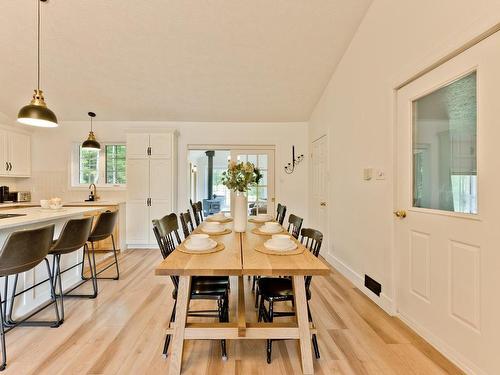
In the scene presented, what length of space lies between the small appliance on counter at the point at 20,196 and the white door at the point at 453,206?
5.95 metres

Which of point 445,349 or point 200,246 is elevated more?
point 200,246

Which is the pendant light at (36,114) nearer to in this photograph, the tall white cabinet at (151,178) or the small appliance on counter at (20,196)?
the tall white cabinet at (151,178)

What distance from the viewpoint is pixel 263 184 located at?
17.1 feet

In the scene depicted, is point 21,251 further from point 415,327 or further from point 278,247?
point 415,327

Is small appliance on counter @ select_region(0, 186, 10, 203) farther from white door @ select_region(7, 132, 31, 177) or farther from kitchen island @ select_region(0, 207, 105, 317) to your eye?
kitchen island @ select_region(0, 207, 105, 317)

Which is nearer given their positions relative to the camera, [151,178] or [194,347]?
[194,347]

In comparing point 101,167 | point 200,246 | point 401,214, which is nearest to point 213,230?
point 200,246

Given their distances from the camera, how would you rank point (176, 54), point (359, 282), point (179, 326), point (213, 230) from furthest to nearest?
point (176, 54) → point (359, 282) → point (213, 230) → point (179, 326)

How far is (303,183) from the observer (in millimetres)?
5172

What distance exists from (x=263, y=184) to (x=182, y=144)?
1730 mm

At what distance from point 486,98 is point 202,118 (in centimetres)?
415

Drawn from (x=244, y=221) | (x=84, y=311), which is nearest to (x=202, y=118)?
(x=244, y=221)

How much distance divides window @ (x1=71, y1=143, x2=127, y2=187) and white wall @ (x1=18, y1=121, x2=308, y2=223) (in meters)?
0.16

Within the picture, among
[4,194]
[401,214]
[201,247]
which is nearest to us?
[201,247]
